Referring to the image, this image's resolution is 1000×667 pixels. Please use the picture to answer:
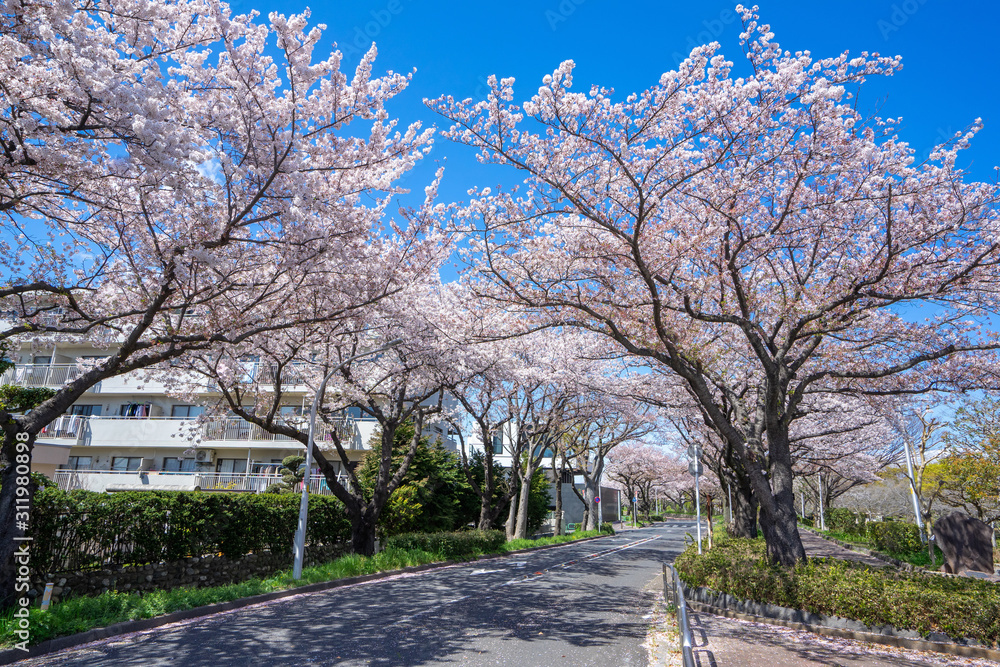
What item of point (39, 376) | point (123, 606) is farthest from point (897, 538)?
point (39, 376)

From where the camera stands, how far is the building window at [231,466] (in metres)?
28.9

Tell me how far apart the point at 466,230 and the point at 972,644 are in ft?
29.5

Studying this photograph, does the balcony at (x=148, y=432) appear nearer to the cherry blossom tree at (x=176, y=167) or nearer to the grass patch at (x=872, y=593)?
the cherry blossom tree at (x=176, y=167)

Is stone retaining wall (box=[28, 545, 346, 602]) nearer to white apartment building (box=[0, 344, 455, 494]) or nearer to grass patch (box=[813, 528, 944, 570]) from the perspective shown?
white apartment building (box=[0, 344, 455, 494])

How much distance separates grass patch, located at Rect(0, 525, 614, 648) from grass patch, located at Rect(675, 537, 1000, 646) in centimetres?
804

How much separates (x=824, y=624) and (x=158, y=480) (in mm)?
28851

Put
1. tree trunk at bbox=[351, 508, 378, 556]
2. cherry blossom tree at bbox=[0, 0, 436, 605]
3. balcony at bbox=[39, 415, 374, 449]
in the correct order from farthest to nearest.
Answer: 1. balcony at bbox=[39, 415, 374, 449]
2. tree trunk at bbox=[351, 508, 378, 556]
3. cherry blossom tree at bbox=[0, 0, 436, 605]

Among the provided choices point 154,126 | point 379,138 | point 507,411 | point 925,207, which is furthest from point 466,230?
point 507,411

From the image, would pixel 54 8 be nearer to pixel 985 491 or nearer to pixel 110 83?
pixel 110 83

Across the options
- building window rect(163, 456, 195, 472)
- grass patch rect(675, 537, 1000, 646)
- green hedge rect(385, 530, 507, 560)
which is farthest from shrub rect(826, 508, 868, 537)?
building window rect(163, 456, 195, 472)

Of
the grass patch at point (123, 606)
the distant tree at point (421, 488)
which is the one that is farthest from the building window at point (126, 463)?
the grass patch at point (123, 606)

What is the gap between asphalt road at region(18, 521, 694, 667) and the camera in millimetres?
6297

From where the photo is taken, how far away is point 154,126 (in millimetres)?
5727

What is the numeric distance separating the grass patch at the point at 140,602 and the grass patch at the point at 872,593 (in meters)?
8.04
